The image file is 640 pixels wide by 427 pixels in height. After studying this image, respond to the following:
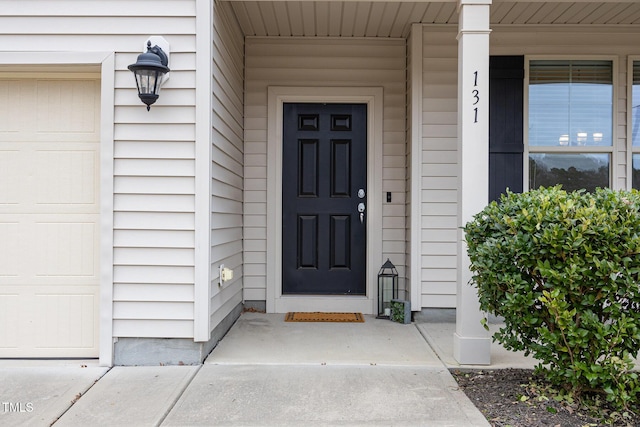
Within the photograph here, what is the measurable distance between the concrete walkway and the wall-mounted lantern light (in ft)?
5.27

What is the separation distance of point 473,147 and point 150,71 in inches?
76.8

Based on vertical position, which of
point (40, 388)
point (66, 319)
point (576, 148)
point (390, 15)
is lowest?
point (40, 388)

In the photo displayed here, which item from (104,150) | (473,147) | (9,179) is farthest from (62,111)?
(473,147)

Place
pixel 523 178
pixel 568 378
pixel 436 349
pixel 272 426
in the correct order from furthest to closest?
pixel 523 178 < pixel 436 349 < pixel 568 378 < pixel 272 426

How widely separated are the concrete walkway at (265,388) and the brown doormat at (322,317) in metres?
0.51

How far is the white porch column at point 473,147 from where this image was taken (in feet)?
9.59

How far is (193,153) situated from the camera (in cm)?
295

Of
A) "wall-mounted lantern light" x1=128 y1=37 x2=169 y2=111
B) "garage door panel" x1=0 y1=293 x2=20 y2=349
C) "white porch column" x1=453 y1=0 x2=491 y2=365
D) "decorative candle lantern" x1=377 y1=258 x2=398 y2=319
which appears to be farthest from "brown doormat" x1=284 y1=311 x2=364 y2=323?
"wall-mounted lantern light" x1=128 y1=37 x2=169 y2=111

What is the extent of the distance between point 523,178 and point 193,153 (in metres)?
2.67

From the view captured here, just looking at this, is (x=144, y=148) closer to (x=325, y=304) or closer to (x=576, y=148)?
(x=325, y=304)

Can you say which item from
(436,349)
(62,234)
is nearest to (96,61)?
(62,234)

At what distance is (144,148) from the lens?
2955mm

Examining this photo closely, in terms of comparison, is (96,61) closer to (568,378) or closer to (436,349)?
(436,349)

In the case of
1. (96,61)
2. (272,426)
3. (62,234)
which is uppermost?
(96,61)
